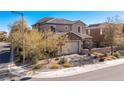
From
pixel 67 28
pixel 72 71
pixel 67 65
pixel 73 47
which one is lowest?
pixel 72 71

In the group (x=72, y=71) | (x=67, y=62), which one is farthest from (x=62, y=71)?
(x=67, y=62)

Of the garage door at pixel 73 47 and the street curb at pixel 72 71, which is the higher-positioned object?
the garage door at pixel 73 47

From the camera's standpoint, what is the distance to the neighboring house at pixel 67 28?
28031mm

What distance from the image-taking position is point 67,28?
3077cm

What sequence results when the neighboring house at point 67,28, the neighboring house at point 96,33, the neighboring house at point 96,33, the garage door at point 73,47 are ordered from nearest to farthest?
the garage door at point 73,47, the neighboring house at point 67,28, the neighboring house at point 96,33, the neighboring house at point 96,33

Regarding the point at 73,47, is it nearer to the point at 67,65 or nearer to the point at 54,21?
the point at 54,21

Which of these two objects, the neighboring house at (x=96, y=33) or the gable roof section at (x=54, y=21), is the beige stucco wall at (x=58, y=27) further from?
the neighboring house at (x=96, y=33)

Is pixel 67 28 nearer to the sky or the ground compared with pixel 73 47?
nearer to the sky

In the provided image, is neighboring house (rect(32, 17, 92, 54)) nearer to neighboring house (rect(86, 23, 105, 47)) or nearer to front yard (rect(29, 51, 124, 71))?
neighboring house (rect(86, 23, 105, 47))

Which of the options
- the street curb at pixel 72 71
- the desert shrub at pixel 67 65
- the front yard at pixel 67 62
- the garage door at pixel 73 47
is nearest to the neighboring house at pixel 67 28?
the garage door at pixel 73 47

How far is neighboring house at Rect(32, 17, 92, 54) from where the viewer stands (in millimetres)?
28031

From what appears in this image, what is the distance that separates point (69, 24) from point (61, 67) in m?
12.4
